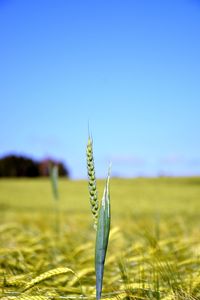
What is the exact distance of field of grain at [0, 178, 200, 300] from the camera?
1.12 metres

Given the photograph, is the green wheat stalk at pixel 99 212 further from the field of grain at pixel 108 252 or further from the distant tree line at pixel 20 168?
the distant tree line at pixel 20 168

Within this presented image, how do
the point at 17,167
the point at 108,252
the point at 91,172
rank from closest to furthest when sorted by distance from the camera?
the point at 91,172 < the point at 108,252 < the point at 17,167

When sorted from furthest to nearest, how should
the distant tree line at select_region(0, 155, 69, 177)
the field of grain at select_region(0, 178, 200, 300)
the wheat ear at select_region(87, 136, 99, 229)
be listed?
the distant tree line at select_region(0, 155, 69, 177), the field of grain at select_region(0, 178, 200, 300), the wheat ear at select_region(87, 136, 99, 229)

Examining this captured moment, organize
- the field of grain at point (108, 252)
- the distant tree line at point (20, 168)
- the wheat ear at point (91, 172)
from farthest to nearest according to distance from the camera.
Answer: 1. the distant tree line at point (20, 168)
2. the field of grain at point (108, 252)
3. the wheat ear at point (91, 172)

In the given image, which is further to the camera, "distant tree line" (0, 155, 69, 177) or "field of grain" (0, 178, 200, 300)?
"distant tree line" (0, 155, 69, 177)

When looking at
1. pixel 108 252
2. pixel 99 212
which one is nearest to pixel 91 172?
pixel 99 212

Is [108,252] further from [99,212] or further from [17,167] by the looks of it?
[17,167]

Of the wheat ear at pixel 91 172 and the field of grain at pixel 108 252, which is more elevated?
the wheat ear at pixel 91 172

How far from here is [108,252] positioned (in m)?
2.65

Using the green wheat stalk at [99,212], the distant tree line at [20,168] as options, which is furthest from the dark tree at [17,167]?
the green wheat stalk at [99,212]

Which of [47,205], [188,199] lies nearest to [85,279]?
[47,205]

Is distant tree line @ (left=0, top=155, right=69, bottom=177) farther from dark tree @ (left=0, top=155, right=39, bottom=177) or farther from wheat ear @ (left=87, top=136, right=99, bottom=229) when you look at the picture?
wheat ear @ (left=87, top=136, right=99, bottom=229)

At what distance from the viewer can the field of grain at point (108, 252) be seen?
112cm

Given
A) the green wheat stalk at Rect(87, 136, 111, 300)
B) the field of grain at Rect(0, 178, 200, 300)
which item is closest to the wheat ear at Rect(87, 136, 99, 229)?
the green wheat stalk at Rect(87, 136, 111, 300)
